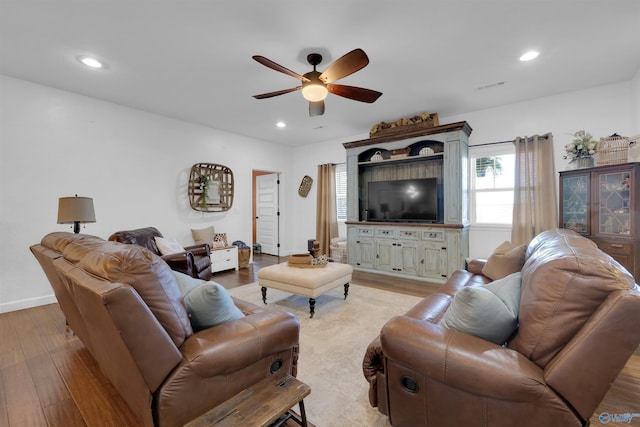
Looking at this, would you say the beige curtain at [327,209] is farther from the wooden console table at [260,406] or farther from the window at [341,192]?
the wooden console table at [260,406]

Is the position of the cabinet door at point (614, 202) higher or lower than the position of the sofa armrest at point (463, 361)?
higher

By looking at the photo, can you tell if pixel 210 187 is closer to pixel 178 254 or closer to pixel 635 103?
pixel 178 254

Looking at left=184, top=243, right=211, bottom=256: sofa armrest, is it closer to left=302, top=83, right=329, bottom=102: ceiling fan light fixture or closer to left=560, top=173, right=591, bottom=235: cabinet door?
left=302, top=83, right=329, bottom=102: ceiling fan light fixture

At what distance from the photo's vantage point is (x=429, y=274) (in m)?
4.52

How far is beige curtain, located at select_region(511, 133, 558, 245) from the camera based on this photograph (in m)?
3.91

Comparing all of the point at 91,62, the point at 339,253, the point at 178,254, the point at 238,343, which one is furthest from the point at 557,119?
the point at 91,62

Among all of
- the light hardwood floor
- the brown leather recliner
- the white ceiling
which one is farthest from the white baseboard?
the white ceiling

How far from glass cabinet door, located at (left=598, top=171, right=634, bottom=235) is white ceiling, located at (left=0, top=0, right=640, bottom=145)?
51.0 inches

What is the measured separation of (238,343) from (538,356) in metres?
1.31

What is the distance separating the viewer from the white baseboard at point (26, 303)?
129 inches

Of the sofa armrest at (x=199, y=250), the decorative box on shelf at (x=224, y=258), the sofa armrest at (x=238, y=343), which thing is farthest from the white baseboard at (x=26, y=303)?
the sofa armrest at (x=238, y=343)

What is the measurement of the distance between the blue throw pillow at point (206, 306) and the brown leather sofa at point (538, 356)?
0.86m

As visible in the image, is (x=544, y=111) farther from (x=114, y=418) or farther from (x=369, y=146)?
(x=114, y=418)

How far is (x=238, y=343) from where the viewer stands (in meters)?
1.34
